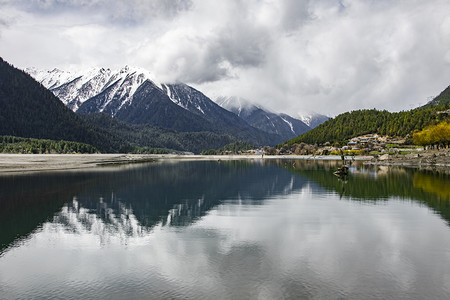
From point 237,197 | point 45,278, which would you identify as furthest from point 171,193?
point 45,278

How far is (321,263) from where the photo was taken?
69.4 feet

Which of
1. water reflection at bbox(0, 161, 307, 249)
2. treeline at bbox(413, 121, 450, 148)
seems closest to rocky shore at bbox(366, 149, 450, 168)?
treeline at bbox(413, 121, 450, 148)

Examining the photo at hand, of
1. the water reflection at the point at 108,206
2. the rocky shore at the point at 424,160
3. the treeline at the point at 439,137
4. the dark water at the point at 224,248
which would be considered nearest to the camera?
the dark water at the point at 224,248

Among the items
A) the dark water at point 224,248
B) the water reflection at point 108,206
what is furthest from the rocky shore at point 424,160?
the dark water at point 224,248

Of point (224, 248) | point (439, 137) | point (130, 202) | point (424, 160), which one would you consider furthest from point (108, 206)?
point (439, 137)

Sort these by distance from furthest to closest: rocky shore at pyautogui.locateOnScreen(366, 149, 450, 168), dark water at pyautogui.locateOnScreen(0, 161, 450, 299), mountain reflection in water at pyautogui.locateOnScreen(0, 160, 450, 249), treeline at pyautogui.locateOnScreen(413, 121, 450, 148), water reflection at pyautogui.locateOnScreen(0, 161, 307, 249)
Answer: treeline at pyautogui.locateOnScreen(413, 121, 450, 148) → rocky shore at pyautogui.locateOnScreen(366, 149, 450, 168) → mountain reflection in water at pyautogui.locateOnScreen(0, 160, 450, 249) → water reflection at pyautogui.locateOnScreen(0, 161, 307, 249) → dark water at pyautogui.locateOnScreen(0, 161, 450, 299)

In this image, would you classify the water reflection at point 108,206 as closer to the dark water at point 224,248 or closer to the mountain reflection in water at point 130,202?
the mountain reflection in water at point 130,202

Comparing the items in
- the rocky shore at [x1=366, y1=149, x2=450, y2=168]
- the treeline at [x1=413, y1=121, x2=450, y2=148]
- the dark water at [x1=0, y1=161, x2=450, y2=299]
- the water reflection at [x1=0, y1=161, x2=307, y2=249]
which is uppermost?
the treeline at [x1=413, y1=121, x2=450, y2=148]

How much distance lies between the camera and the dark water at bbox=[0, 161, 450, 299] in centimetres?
1762

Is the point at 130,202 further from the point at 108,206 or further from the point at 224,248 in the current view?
the point at 224,248

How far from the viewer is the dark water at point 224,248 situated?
17.6m

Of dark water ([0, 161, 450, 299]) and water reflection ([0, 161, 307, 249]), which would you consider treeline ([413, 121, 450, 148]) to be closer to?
water reflection ([0, 161, 307, 249])

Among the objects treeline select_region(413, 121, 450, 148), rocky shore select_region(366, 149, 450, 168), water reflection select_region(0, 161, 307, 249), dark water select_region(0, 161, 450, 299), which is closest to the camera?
dark water select_region(0, 161, 450, 299)

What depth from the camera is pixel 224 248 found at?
24484 mm
